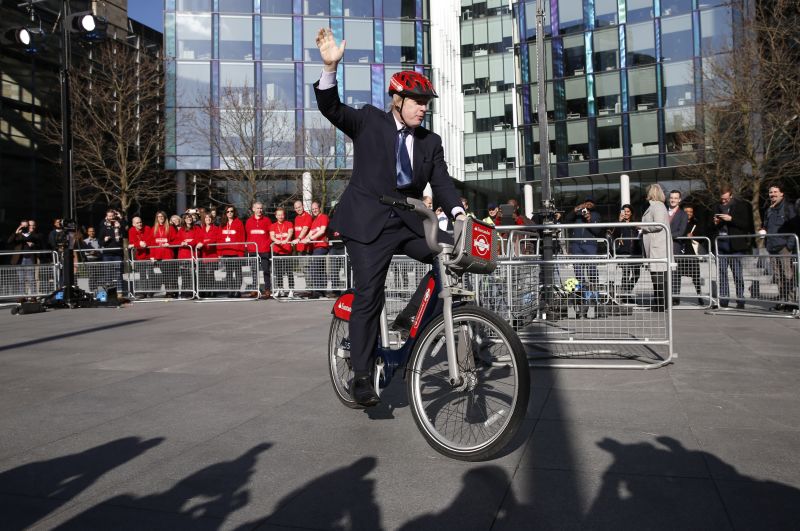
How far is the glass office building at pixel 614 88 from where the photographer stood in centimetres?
3659

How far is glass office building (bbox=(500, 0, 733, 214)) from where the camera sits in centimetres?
3659

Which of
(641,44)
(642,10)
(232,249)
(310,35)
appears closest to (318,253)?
(232,249)

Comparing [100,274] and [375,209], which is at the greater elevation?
[375,209]

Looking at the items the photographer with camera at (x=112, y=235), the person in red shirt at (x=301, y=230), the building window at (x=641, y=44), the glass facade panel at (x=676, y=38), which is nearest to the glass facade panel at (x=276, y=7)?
the building window at (x=641, y=44)

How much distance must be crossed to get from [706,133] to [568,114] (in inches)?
536

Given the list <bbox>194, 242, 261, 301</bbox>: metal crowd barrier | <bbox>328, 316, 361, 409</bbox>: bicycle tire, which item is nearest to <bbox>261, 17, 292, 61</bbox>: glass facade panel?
<bbox>194, 242, 261, 301</bbox>: metal crowd barrier

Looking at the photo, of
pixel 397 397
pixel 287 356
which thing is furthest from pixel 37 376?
pixel 397 397

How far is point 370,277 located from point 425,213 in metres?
0.53

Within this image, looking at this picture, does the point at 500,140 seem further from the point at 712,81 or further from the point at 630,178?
the point at 712,81

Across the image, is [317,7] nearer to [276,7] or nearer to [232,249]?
[276,7]

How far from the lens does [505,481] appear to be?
308 cm

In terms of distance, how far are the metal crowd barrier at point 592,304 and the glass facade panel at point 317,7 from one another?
36.3 m

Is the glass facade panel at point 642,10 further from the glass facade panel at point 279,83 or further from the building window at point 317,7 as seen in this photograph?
the glass facade panel at point 279,83

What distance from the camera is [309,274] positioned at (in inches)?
545
